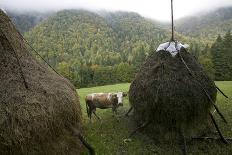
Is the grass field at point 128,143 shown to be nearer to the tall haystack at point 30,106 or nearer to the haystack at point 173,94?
the haystack at point 173,94

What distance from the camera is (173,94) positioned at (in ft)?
47.3

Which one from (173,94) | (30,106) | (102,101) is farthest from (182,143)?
(30,106)

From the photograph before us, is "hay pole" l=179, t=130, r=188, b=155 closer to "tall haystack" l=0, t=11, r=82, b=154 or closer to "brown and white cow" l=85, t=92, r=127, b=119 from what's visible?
"tall haystack" l=0, t=11, r=82, b=154

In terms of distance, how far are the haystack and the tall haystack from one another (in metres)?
3.89

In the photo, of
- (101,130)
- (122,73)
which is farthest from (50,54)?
(101,130)

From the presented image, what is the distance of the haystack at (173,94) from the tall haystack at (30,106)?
3890mm

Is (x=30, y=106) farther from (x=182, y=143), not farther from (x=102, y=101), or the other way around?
(x=102, y=101)

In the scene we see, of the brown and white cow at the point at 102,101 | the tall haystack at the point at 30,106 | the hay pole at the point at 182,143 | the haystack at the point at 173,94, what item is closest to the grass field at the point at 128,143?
the hay pole at the point at 182,143

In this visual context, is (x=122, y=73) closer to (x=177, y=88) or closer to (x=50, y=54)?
(x=177, y=88)

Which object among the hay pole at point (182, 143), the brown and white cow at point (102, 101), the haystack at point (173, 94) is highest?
the haystack at point (173, 94)

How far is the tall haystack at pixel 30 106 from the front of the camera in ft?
31.3

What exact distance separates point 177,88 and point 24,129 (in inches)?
292

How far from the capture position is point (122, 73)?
78688mm

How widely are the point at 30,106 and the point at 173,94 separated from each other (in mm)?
6753
